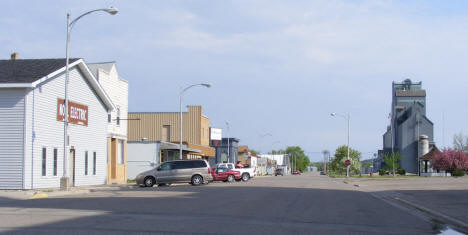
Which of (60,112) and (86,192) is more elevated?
(60,112)

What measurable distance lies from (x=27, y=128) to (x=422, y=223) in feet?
67.0

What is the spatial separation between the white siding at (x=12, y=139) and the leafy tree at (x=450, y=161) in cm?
6284

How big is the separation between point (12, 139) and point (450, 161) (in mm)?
63484

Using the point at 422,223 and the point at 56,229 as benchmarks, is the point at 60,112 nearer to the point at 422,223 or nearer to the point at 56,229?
the point at 56,229

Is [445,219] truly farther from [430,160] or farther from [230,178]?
[430,160]

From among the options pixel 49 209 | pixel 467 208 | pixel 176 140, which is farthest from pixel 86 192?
pixel 176 140

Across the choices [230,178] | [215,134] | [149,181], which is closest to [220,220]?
[149,181]

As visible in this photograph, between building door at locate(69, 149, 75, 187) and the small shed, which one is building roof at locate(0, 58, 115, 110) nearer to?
building door at locate(69, 149, 75, 187)

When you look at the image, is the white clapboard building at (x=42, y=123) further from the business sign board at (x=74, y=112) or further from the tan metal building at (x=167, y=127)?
the tan metal building at (x=167, y=127)

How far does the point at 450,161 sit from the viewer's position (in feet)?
244

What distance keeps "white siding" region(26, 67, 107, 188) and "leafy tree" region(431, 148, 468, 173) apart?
53958 mm

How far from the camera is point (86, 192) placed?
88.5 ft

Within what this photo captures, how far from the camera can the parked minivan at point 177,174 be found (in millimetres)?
34375

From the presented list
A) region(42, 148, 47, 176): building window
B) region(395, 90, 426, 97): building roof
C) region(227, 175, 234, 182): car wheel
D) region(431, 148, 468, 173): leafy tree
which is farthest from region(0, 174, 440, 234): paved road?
region(395, 90, 426, 97): building roof
